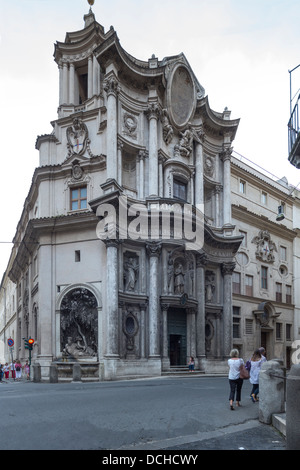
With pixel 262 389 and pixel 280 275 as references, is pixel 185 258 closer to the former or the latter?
pixel 280 275

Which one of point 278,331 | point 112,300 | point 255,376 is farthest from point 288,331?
point 255,376

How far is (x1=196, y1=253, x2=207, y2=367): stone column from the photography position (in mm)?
32312

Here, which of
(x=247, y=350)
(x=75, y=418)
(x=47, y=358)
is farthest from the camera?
(x=247, y=350)

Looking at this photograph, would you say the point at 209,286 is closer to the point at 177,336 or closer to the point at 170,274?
the point at 177,336

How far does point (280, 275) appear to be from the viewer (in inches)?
1780

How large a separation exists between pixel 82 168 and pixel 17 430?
79.2 ft

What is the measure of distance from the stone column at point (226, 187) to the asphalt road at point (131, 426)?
2559cm

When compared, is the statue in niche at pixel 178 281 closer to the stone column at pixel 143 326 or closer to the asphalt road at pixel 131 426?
the stone column at pixel 143 326

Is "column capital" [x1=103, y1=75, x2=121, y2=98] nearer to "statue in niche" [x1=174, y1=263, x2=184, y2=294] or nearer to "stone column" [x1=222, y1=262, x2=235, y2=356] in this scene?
"statue in niche" [x1=174, y1=263, x2=184, y2=294]

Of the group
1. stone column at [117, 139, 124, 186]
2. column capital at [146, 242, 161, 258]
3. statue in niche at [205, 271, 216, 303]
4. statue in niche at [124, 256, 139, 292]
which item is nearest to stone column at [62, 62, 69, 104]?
stone column at [117, 139, 124, 186]

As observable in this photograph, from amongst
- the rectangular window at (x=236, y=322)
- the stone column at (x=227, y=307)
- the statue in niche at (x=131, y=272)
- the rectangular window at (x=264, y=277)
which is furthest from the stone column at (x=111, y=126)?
the rectangular window at (x=264, y=277)

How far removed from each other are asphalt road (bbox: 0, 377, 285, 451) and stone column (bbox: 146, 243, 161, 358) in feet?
50.9

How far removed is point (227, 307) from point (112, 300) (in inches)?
465
